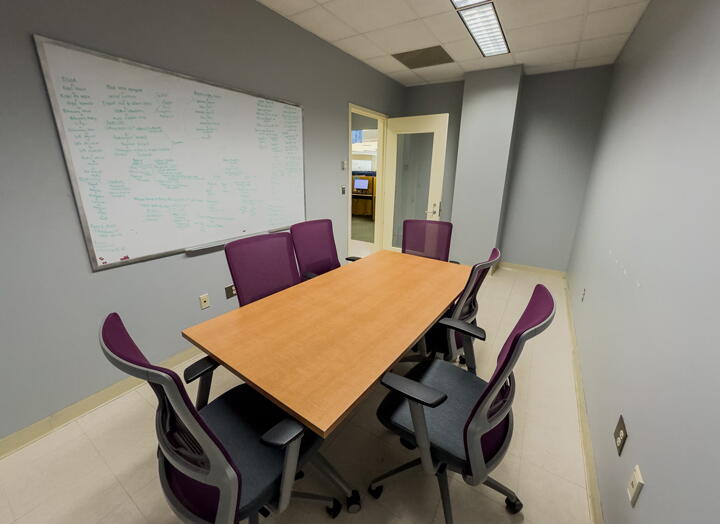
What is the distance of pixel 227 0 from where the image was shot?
2.11 m

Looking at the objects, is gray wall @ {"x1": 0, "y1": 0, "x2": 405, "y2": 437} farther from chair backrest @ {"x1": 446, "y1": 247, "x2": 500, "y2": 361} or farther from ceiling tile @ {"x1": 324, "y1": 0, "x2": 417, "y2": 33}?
chair backrest @ {"x1": 446, "y1": 247, "x2": 500, "y2": 361}

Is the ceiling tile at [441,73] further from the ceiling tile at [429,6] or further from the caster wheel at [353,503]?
the caster wheel at [353,503]

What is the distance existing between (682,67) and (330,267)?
2335mm

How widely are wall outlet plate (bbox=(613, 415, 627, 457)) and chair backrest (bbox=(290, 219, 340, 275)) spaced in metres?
1.99

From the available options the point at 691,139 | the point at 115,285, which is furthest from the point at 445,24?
the point at 115,285

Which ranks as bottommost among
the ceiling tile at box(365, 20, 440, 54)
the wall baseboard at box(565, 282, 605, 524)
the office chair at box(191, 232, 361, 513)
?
the wall baseboard at box(565, 282, 605, 524)

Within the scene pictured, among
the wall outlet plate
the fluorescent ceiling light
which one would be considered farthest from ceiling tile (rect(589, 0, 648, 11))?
the wall outlet plate

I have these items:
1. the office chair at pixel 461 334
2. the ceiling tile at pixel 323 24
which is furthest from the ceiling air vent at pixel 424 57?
the office chair at pixel 461 334

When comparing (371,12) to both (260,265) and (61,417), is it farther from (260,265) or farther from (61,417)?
(61,417)

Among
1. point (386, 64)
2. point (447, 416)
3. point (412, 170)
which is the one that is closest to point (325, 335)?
point (447, 416)

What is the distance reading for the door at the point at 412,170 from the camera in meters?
4.07

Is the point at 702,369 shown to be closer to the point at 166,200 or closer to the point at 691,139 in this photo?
the point at 691,139

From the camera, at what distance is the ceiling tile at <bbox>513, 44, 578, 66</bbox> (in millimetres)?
3010

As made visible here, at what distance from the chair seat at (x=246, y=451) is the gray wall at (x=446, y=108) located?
408 centimetres
